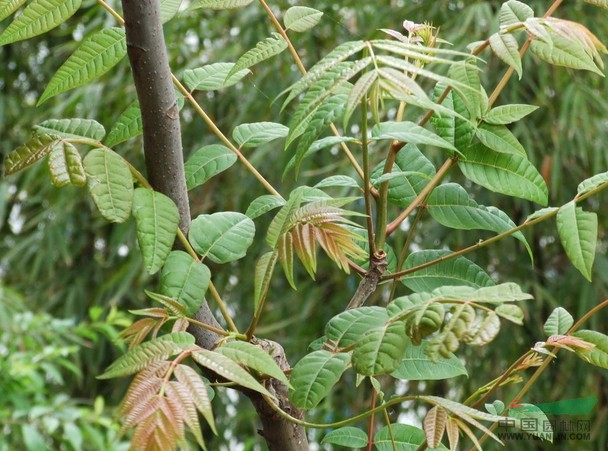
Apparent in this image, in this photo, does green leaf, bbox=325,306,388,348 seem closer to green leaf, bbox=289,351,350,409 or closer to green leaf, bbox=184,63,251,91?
green leaf, bbox=289,351,350,409

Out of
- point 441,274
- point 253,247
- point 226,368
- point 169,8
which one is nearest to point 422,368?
point 441,274

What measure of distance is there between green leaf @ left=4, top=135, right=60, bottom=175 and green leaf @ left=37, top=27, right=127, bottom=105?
→ 41mm

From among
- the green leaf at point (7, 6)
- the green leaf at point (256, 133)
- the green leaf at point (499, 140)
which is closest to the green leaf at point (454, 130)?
the green leaf at point (499, 140)

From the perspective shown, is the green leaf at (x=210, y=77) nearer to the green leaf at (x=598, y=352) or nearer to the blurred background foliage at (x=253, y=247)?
the green leaf at (x=598, y=352)

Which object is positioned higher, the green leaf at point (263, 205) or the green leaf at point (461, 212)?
the green leaf at point (263, 205)

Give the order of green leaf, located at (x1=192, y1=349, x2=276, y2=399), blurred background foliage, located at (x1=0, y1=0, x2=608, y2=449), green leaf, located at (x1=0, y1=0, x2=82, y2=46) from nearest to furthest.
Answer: green leaf, located at (x1=192, y1=349, x2=276, y2=399), green leaf, located at (x1=0, y1=0, x2=82, y2=46), blurred background foliage, located at (x1=0, y1=0, x2=608, y2=449)

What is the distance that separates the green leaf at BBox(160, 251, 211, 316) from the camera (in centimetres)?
40

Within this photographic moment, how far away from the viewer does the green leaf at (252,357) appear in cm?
34

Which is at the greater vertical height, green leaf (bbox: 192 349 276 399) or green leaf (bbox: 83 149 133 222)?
green leaf (bbox: 83 149 133 222)

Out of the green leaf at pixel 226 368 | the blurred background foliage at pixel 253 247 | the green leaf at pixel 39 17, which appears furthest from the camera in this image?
the blurred background foliage at pixel 253 247

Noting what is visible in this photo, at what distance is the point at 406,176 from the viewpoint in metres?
0.48

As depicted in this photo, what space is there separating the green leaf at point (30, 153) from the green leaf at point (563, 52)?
241 millimetres

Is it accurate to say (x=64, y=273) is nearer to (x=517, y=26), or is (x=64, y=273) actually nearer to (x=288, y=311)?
(x=288, y=311)

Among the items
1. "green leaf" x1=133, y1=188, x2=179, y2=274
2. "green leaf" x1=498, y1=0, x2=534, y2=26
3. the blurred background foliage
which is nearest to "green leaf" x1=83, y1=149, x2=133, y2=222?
"green leaf" x1=133, y1=188, x2=179, y2=274
